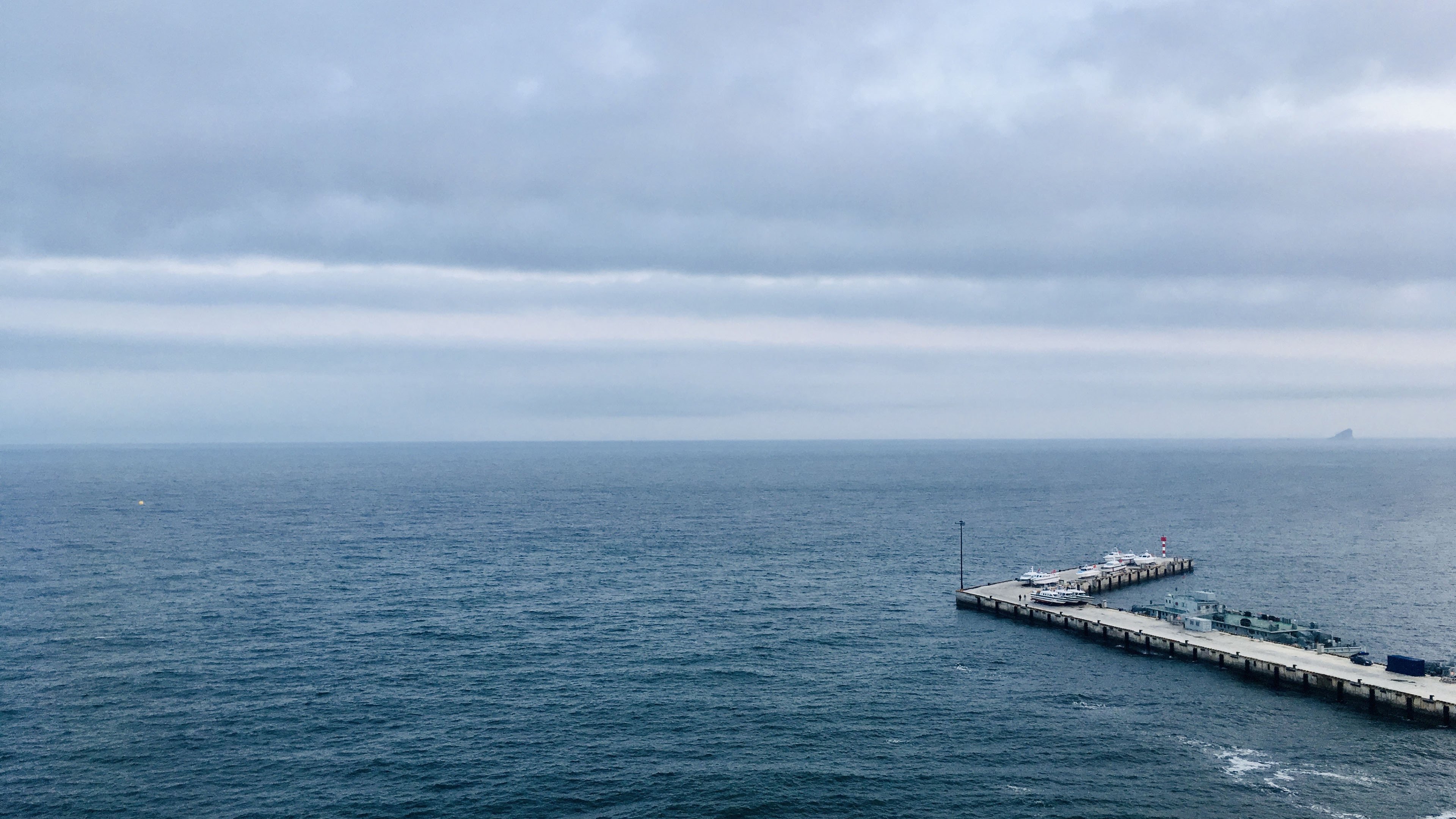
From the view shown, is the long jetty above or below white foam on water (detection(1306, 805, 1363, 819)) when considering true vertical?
above

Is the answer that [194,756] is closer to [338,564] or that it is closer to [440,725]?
[440,725]

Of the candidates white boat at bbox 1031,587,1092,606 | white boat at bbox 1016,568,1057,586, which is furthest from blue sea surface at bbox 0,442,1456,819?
white boat at bbox 1016,568,1057,586

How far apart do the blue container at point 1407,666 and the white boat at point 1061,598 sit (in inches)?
1560

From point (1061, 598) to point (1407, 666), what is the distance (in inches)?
1656

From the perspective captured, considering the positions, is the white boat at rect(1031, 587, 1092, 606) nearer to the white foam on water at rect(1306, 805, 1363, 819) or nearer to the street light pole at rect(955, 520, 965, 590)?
the street light pole at rect(955, 520, 965, 590)

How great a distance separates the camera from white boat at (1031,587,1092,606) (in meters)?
122

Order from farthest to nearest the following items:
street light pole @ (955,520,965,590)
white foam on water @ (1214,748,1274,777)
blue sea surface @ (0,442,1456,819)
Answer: street light pole @ (955,520,965,590), white foam on water @ (1214,748,1274,777), blue sea surface @ (0,442,1456,819)

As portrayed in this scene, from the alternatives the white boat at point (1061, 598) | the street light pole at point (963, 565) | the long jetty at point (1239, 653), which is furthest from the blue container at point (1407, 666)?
the street light pole at point (963, 565)

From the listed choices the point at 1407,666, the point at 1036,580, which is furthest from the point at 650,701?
the point at 1036,580

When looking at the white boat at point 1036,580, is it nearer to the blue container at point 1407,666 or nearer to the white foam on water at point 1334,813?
the blue container at point 1407,666

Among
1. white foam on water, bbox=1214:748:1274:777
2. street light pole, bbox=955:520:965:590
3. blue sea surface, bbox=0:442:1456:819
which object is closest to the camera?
blue sea surface, bbox=0:442:1456:819

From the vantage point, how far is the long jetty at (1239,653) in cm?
8056

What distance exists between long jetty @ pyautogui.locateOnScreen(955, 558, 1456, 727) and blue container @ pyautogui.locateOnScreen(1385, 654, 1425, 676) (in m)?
0.46

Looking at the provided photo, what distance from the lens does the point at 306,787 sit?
64.6m
